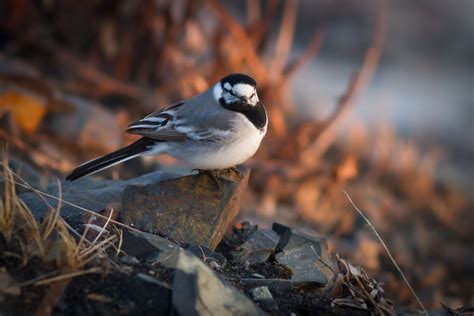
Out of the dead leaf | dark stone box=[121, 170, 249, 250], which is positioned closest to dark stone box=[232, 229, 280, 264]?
dark stone box=[121, 170, 249, 250]

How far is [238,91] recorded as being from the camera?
15.2 ft

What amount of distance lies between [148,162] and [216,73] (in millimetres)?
1694

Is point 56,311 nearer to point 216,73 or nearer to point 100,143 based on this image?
point 100,143

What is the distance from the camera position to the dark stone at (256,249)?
4.11 m

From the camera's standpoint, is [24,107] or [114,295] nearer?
[114,295]

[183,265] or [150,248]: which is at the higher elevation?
[183,265]

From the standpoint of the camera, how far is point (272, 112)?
830 centimetres

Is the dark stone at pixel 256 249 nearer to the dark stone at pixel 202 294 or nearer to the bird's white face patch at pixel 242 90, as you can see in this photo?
the dark stone at pixel 202 294

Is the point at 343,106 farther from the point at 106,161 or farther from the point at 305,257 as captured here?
the point at 106,161

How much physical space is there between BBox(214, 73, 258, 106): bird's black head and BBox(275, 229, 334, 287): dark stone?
95 cm

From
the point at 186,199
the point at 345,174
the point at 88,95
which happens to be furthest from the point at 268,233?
the point at 88,95

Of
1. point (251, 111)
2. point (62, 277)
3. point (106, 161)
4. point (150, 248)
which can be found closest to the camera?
point (62, 277)

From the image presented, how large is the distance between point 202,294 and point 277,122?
17.5 feet

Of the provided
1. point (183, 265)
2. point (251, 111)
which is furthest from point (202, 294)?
point (251, 111)
